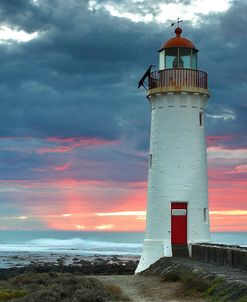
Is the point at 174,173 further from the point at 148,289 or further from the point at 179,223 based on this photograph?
the point at 148,289

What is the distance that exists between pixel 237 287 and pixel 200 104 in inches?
435

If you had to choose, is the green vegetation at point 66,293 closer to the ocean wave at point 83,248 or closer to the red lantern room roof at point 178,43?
the red lantern room roof at point 178,43

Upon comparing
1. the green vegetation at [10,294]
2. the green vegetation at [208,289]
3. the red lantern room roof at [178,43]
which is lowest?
the green vegetation at [10,294]

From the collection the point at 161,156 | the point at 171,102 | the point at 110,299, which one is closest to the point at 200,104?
the point at 171,102

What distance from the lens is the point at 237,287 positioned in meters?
12.1

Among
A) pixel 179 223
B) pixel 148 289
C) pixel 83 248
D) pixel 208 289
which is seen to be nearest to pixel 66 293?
pixel 208 289

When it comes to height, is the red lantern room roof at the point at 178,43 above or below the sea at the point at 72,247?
above

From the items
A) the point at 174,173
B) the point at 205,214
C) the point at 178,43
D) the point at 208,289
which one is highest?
the point at 178,43

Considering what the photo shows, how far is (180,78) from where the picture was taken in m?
21.9

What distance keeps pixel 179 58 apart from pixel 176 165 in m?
4.18

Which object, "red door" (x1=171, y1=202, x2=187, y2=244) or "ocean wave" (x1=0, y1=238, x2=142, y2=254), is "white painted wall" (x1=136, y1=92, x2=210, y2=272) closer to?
"red door" (x1=171, y1=202, x2=187, y2=244)

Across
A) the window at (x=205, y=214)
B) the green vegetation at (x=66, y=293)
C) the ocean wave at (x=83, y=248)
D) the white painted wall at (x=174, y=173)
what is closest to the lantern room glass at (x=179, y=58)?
the white painted wall at (x=174, y=173)

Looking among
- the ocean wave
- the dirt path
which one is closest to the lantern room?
the dirt path

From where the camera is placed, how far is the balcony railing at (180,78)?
21.9 metres
